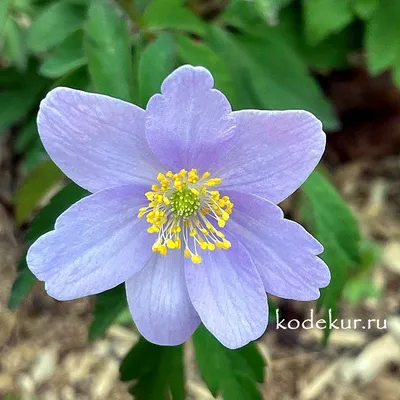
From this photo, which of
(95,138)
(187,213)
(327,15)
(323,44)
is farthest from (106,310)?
(323,44)

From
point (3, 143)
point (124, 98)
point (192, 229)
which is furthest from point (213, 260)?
point (3, 143)

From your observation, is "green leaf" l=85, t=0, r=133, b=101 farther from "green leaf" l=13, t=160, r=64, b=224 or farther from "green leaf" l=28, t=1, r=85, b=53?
"green leaf" l=13, t=160, r=64, b=224

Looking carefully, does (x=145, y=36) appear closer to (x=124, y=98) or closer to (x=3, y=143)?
(x=124, y=98)

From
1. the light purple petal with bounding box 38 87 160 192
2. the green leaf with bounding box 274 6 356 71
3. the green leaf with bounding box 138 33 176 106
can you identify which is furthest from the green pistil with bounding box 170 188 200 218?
the green leaf with bounding box 274 6 356 71

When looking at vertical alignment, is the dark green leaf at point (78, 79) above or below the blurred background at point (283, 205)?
above

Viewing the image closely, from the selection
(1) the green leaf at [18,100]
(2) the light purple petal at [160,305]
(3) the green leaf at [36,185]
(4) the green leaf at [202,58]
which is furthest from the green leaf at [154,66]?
(1) the green leaf at [18,100]

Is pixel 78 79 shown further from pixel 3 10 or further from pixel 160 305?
pixel 160 305

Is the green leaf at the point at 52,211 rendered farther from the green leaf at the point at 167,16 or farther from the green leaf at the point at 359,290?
the green leaf at the point at 359,290
